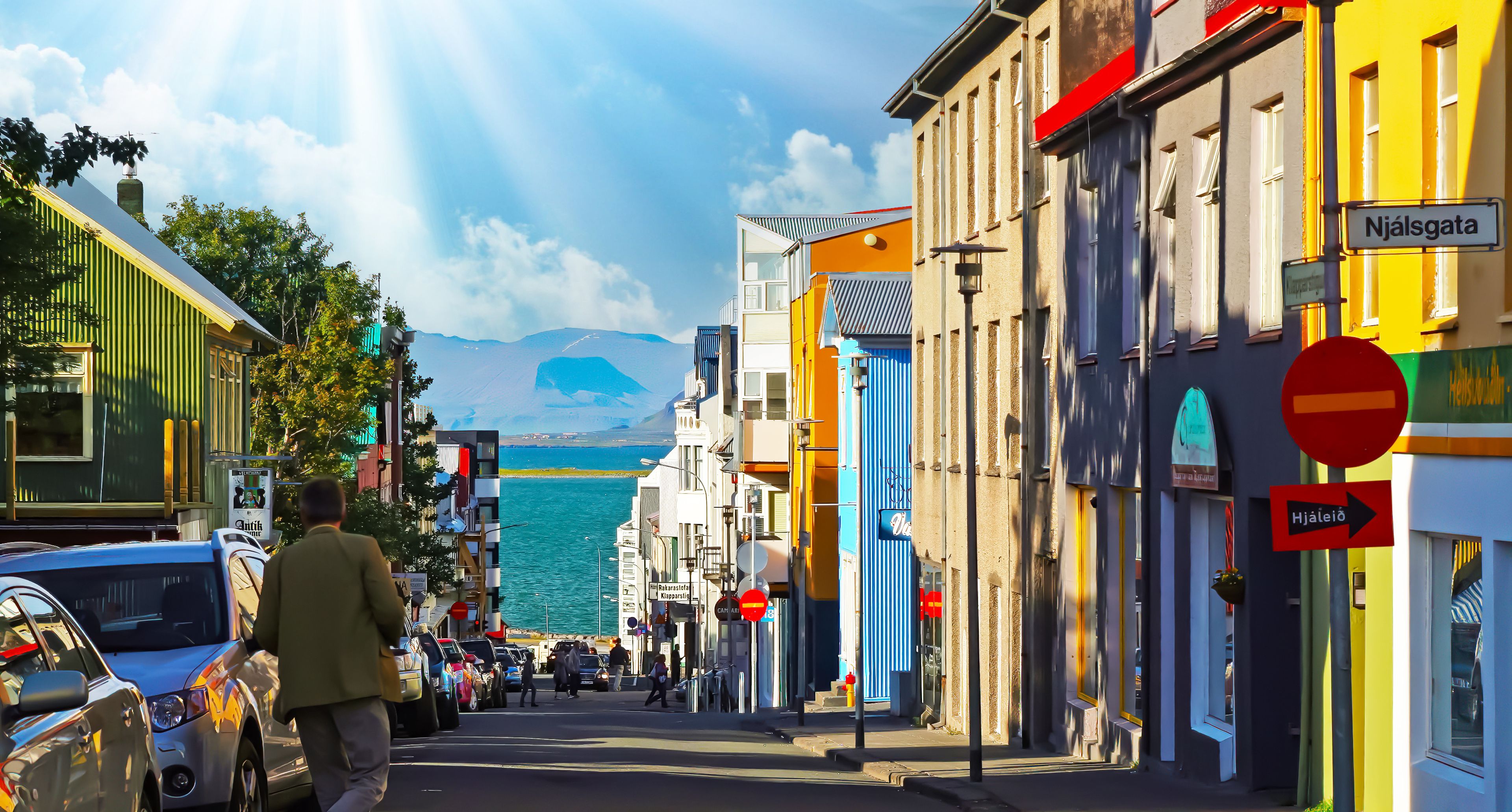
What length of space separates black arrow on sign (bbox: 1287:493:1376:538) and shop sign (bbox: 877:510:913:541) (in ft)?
79.8

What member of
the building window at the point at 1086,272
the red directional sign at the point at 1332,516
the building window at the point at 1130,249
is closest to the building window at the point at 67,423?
the building window at the point at 1086,272

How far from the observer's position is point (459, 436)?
144 meters

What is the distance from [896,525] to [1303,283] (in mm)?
25830

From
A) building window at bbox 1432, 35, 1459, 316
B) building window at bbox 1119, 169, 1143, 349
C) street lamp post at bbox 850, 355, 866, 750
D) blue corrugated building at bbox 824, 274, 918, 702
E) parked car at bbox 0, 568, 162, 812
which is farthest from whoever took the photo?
blue corrugated building at bbox 824, 274, 918, 702

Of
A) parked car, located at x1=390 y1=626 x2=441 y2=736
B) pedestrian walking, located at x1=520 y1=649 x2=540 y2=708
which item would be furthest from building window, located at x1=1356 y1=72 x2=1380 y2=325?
pedestrian walking, located at x1=520 y1=649 x2=540 y2=708

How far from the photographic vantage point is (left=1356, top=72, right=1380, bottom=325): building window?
13.1 m

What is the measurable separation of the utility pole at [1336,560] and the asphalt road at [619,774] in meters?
5.54

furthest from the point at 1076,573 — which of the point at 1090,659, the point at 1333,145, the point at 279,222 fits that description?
the point at 279,222

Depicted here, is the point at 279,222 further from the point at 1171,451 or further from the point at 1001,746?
the point at 1171,451

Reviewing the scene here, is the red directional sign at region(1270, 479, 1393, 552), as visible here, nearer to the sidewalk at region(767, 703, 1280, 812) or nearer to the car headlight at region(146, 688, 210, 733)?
the car headlight at region(146, 688, 210, 733)

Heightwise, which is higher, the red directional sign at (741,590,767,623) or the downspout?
the downspout

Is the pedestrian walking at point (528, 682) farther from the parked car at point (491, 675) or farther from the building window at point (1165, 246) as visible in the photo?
the building window at point (1165, 246)

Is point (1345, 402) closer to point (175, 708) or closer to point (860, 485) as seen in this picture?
point (175, 708)

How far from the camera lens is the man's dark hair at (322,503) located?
28.7 feet
